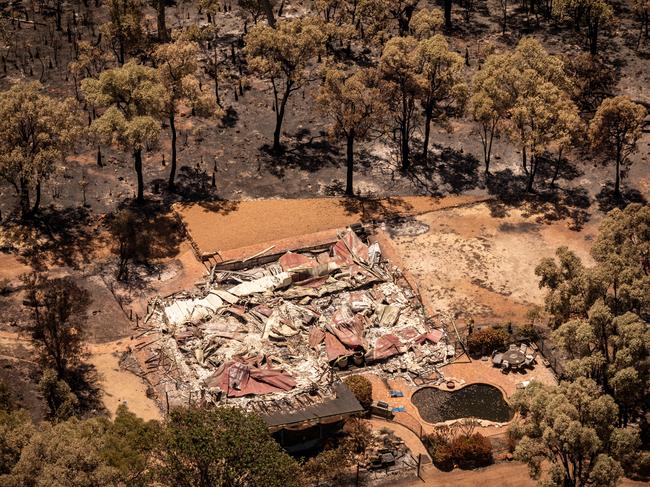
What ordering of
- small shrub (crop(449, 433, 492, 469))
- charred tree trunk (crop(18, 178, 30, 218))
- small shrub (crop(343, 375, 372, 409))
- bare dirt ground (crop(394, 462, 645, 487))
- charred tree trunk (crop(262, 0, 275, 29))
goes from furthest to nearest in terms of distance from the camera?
charred tree trunk (crop(262, 0, 275, 29)), charred tree trunk (crop(18, 178, 30, 218)), small shrub (crop(343, 375, 372, 409)), small shrub (crop(449, 433, 492, 469)), bare dirt ground (crop(394, 462, 645, 487))

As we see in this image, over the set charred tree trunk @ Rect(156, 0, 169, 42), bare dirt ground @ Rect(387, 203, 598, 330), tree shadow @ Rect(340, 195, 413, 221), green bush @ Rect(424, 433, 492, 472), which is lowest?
green bush @ Rect(424, 433, 492, 472)

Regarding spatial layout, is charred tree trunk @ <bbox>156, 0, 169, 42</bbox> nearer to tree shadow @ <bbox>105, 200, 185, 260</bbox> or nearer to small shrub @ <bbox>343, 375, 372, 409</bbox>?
tree shadow @ <bbox>105, 200, 185, 260</bbox>

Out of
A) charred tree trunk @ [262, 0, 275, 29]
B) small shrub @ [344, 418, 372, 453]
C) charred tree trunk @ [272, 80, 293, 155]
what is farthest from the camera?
charred tree trunk @ [262, 0, 275, 29]

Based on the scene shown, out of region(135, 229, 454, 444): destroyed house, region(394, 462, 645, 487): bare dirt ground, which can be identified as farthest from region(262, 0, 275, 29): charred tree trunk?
region(394, 462, 645, 487): bare dirt ground

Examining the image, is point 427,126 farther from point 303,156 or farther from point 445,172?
point 303,156

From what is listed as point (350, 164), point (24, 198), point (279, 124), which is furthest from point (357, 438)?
point (279, 124)

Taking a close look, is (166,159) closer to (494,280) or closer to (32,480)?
(494,280)
